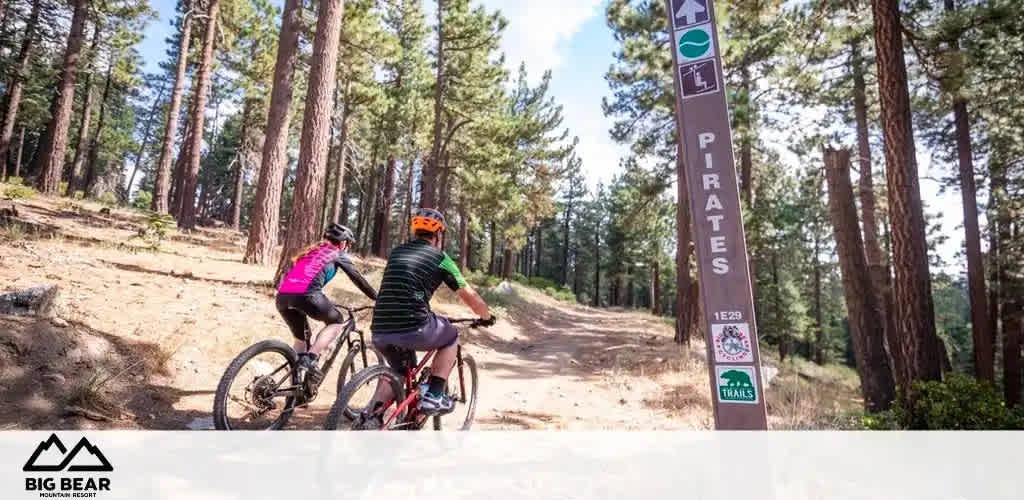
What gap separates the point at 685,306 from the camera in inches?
563

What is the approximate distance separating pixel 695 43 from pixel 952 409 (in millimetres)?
6749

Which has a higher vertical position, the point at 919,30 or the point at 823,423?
the point at 919,30

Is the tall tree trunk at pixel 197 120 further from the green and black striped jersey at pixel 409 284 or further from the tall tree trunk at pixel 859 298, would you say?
the tall tree trunk at pixel 859 298

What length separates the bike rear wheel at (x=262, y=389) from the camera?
4129 millimetres

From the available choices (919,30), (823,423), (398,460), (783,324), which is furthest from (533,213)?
(398,460)

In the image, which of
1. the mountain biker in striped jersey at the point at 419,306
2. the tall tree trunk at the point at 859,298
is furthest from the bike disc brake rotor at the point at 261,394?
the tall tree trunk at the point at 859,298

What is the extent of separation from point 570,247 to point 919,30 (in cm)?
5788

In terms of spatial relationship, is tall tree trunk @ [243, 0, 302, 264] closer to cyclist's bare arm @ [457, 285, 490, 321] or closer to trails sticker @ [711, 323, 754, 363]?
cyclist's bare arm @ [457, 285, 490, 321]

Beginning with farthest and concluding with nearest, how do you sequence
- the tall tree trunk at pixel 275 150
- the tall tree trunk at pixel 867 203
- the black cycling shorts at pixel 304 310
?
the tall tree trunk at pixel 867 203 → the tall tree trunk at pixel 275 150 → the black cycling shorts at pixel 304 310

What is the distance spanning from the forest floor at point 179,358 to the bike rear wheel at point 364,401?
1.74 m

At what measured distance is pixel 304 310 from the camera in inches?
189

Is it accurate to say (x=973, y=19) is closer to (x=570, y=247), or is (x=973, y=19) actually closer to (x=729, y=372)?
(x=729, y=372)

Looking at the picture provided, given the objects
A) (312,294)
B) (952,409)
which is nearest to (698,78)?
(312,294)

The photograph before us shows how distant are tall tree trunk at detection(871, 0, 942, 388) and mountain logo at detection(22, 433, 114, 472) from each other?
33.8 ft
